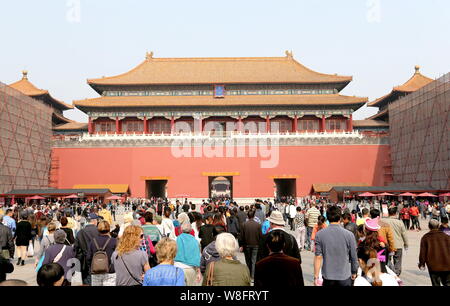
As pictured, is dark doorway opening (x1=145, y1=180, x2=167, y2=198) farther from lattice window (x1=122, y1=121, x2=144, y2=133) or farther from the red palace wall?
lattice window (x1=122, y1=121, x2=144, y2=133)

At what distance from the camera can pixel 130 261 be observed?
443 centimetres

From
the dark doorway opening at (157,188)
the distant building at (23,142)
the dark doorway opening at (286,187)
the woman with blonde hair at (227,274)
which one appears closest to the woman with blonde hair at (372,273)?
the woman with blonde hair at (227,274)

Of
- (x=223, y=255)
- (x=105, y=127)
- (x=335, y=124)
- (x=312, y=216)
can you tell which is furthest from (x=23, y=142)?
→ (x=223, y=255)

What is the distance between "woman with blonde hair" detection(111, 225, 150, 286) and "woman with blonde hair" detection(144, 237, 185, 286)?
614 mm

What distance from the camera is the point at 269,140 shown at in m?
36.9

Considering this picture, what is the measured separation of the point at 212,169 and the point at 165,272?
3271cm

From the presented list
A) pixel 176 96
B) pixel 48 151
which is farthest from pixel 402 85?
pixel 48 151

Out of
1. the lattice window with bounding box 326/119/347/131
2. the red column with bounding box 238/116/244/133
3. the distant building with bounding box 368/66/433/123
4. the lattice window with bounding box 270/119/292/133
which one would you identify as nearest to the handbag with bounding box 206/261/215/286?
the red column with bounding box 238/116/244/133

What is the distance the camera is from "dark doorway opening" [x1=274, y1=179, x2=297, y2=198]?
121 ft

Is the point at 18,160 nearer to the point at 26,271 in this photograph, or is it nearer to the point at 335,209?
the point at 26,271

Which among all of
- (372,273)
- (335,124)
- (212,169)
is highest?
(335,124)

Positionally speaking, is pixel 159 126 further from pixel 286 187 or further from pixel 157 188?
pixel 286 187
